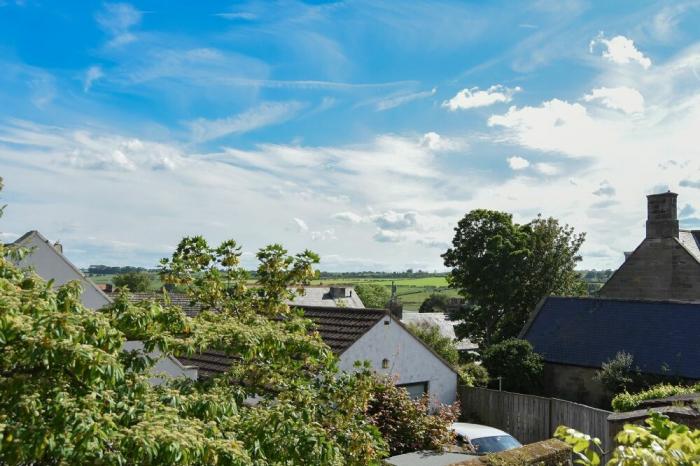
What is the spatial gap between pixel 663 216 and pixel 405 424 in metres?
27.4

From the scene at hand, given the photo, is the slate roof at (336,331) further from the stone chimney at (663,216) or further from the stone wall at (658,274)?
the stone chimney at (663,216)

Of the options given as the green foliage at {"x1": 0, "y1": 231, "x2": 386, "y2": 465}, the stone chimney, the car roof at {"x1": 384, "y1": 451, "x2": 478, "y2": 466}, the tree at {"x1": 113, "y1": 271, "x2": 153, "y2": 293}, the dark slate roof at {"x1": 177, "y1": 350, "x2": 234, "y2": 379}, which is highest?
the stone chimney

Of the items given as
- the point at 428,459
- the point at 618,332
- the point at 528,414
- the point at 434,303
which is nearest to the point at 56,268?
the point at 428,459

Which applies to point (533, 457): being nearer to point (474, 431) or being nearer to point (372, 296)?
point (474, 431)

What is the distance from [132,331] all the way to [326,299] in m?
46.5

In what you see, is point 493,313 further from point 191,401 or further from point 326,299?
point 191,401

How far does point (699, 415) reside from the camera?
32.2 feet

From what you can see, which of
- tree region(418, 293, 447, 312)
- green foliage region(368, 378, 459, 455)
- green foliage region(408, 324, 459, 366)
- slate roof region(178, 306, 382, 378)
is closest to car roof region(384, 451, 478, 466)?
green foliage region(368, 378, 459, 455)

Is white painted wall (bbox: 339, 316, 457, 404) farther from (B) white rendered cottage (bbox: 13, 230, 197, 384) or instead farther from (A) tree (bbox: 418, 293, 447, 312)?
(A) tree (bbox: 418, 293, 447, 312)

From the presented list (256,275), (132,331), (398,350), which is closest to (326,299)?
(398,350)

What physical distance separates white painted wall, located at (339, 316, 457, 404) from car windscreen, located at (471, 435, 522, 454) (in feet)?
9.69

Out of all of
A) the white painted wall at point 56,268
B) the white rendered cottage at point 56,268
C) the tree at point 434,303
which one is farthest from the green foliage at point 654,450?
the tree at point 434,303

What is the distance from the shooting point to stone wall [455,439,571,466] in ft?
27.2

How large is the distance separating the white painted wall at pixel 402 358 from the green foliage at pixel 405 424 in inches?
86.3
